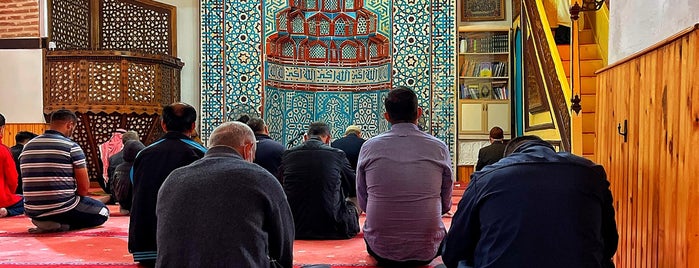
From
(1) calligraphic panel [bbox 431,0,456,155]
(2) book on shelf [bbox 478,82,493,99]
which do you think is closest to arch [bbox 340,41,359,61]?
(1) calligraphic panel [bbox 431,0,456,155]

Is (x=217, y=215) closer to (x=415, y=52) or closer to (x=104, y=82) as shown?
(x=104, y=82)

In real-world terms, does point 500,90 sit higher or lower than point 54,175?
higher

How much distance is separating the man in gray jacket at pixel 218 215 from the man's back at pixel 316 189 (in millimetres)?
2342

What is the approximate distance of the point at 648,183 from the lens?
254 centimetres

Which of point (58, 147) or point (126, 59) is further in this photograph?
point (126, 59)

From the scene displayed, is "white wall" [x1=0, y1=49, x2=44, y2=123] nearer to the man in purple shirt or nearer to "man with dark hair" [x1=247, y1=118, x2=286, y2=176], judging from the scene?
"man with dark hair" [x1=247, y1=118, x2=286, y2=176]

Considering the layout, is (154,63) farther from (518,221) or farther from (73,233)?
(518,221)

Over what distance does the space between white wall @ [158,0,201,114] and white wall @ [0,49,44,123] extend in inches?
81.9

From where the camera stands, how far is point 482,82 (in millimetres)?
10703

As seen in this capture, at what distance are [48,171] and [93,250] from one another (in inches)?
33.3

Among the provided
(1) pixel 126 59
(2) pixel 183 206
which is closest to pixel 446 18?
(1) pixel 126 59

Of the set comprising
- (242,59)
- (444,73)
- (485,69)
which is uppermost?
(242,59)

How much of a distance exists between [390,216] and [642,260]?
1.27m

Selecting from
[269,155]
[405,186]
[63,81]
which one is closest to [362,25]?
[63,81]
